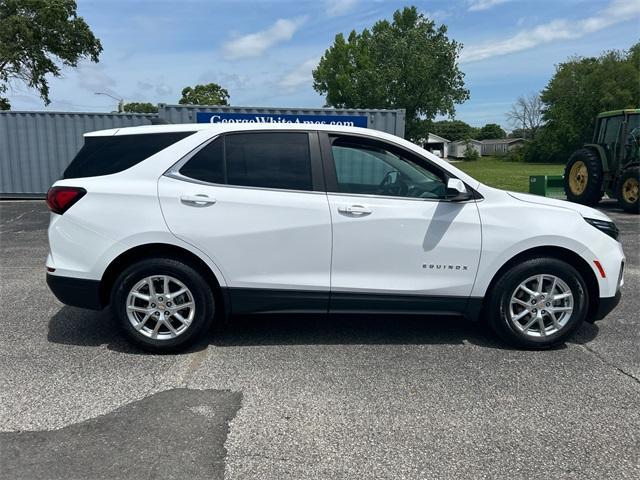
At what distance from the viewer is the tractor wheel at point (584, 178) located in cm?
1330

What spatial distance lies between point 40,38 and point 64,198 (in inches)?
1240

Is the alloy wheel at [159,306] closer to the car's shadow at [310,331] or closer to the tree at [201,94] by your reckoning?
the car's shadow at [310,331]

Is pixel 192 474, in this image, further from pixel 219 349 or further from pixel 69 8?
pixel 69 8

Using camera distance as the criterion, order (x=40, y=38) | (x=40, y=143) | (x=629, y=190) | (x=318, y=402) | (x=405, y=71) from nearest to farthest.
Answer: (x=318, y=402), (x=629, y=190), (x=40, y=143), (x=40, y=38), (x=405, y=71)

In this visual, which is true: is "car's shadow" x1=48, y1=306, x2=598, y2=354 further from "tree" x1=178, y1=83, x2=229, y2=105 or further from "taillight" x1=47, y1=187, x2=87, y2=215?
"tree" x1=178, y1=83, x2=229, y2=105

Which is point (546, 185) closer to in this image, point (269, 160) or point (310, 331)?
point (310, 331)

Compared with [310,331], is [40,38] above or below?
above

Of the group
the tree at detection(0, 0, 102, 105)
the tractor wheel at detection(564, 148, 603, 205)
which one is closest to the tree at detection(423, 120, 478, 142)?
the tree at detection(0, 0, 102, 105)

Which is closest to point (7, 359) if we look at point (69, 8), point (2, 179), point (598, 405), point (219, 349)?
point (219, 349)

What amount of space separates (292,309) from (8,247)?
6500 millimetres

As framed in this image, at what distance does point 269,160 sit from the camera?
401cm

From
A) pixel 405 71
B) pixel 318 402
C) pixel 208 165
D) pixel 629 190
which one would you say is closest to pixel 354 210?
pixel 208 165

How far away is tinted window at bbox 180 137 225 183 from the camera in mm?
3934

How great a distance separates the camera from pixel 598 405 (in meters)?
3.26
